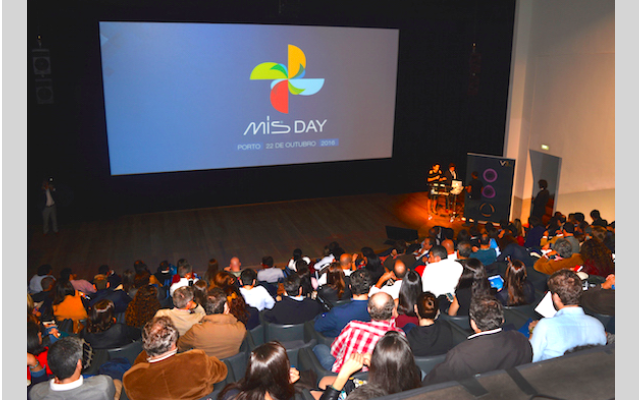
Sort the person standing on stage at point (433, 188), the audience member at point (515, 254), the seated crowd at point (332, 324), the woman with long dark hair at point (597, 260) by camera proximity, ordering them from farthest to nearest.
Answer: the person standing on stage at point (433, 188) < the audience member at point (515, 254) < the woman with long dark hair at point (597, 260) < the seated crowd at point (332, 324)

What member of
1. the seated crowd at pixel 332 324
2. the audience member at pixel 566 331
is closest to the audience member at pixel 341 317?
the seated crowd at pixel 332 324

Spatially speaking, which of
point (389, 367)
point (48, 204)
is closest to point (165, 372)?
point (389, 367)

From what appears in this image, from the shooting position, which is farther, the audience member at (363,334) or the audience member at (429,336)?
the audience member at (429,336)

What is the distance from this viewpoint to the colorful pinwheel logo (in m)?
9.03

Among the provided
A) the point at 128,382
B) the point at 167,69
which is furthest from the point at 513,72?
the point at 128,382

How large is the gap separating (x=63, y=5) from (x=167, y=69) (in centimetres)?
178

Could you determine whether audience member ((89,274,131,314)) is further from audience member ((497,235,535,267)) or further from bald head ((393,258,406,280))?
audience member ((497,235,535,267))

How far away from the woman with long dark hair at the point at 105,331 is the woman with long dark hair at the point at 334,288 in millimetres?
1607

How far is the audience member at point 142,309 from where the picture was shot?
3.92 metres

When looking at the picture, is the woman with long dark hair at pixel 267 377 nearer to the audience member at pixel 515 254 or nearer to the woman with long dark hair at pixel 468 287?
the woman with long dark hair at pixel 468 287

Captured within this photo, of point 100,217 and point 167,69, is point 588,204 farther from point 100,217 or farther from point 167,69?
point 100,217

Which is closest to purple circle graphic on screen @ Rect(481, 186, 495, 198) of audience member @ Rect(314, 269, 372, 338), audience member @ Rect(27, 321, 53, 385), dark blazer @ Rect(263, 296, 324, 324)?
dark blazer @ Rect(263, 296, 324, 324)

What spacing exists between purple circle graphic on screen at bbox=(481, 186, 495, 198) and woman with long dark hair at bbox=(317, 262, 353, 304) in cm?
531

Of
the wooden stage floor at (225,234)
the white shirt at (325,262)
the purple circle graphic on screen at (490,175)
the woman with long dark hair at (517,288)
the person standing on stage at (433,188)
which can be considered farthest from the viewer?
the person standing on stage at (433,188)
